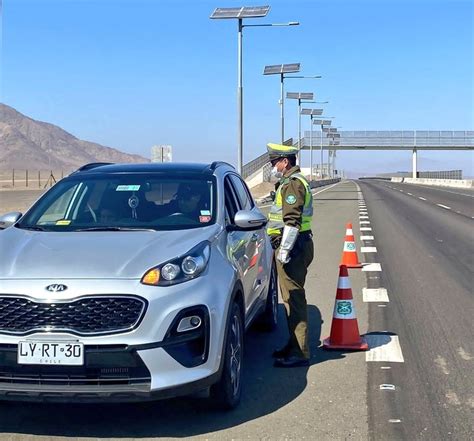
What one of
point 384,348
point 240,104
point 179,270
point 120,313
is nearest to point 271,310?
point 384,348

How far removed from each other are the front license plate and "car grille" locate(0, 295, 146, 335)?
0.08 meters

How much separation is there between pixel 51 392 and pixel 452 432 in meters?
2.53

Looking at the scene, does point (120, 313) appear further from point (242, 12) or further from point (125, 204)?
point (242, 12)

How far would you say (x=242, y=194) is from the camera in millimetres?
6781

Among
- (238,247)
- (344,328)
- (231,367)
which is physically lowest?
(344,328)

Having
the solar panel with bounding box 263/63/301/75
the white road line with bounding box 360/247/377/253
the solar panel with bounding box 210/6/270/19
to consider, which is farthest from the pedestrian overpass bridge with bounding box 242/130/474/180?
the white road line with bounding box 360/247/377/253

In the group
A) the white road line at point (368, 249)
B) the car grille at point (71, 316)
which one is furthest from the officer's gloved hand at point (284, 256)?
the white road line at point (368, 249)

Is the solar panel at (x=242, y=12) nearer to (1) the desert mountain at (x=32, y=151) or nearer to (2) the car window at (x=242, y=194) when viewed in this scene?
(2) the car window at (x=242, y=194)

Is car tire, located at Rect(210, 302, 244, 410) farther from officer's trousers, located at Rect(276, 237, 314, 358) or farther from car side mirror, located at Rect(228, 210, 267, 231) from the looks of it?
officer's trousers, located at Rect(276, 237, 314, 358)

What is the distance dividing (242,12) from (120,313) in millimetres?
26632

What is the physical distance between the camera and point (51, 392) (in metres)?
4.05

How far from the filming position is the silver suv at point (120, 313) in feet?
13.2

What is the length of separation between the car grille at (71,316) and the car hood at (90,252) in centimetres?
17

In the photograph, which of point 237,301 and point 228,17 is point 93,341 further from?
point 228,17
